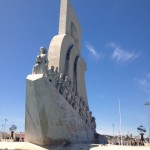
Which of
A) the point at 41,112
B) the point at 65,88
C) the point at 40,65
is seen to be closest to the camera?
the point at 41,112

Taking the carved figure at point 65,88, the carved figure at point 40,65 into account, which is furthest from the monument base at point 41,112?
the carved figure at point 65,88

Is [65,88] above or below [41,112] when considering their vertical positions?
above

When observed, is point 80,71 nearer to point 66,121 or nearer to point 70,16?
point 70,16

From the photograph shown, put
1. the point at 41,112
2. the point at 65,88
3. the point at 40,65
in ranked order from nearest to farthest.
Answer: the point at 41,112 → the point at 40,65 → the point at 65,88

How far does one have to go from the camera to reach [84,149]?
1096cm

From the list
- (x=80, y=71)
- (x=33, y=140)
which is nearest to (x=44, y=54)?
(x=33, y=140)

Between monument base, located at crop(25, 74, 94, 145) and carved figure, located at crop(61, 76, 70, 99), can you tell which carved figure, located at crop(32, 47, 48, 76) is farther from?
carved figure, located at crop(61, 76, 70, 99)

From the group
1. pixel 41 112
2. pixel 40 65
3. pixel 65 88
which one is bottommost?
pixel 41 112

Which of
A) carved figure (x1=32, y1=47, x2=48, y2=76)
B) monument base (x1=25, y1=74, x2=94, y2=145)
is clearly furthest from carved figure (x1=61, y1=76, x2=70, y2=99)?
carved figure (x1=32, y1=47, x2=48, y2=76)

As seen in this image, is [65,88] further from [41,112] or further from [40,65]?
[41,112]

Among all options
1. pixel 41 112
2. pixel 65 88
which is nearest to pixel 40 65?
pixel 41 112

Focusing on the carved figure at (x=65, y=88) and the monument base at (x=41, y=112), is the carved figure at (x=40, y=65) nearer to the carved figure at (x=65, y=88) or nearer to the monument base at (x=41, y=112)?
the monument base at (x=41, y=112)

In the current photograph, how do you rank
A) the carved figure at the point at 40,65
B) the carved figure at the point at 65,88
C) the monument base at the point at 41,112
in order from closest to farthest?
the monument base at the point at 41,112, the carved figure at the point at 40,65, the carved figure at the point at 65,88

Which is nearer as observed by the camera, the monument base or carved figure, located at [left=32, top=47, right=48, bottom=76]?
the monument base
